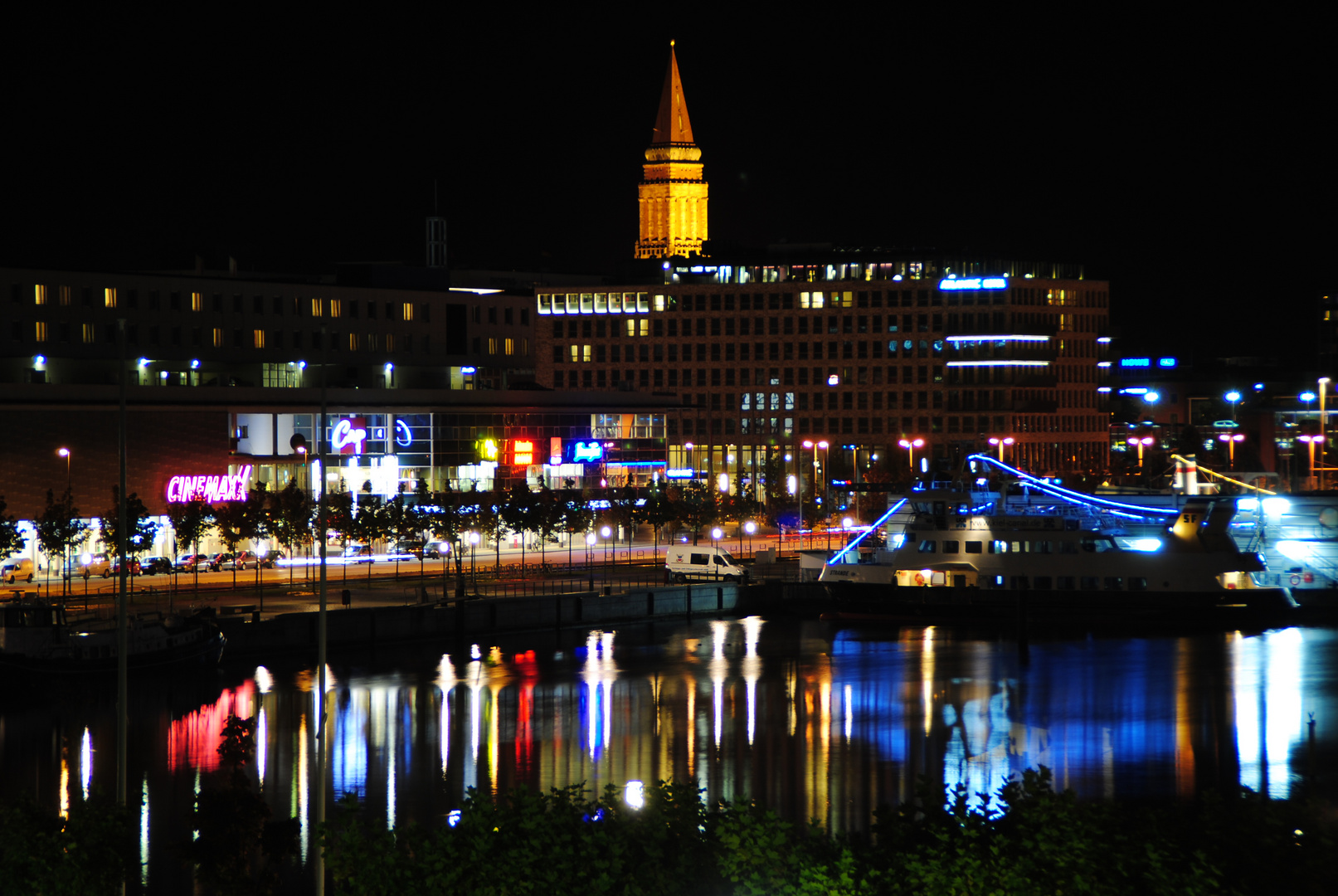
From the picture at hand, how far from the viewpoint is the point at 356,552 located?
91.2m

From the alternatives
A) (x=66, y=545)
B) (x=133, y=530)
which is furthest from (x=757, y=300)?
(x=133, y=530)

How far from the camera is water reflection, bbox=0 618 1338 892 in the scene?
39344 millimetres

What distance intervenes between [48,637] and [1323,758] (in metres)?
38.7

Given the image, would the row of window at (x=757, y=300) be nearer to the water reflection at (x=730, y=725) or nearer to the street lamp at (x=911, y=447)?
the street lamp at (x=911, y=447)

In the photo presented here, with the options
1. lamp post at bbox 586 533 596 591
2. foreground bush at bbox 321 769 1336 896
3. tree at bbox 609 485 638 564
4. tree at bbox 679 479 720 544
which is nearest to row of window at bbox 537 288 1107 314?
tree at bbox 679 479 720 544

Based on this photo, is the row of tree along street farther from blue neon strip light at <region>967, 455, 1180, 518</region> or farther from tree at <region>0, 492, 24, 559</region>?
blue neon strip light at <region>967, 455, 1180, 518</region>

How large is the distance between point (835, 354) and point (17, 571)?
87.4m

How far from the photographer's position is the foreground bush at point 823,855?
20297mm

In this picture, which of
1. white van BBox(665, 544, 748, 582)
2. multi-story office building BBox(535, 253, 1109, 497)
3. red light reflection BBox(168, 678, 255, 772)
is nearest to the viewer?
red light reflection BBox(168, 678, 255, 772)

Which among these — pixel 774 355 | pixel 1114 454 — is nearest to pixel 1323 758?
pixel 774 355

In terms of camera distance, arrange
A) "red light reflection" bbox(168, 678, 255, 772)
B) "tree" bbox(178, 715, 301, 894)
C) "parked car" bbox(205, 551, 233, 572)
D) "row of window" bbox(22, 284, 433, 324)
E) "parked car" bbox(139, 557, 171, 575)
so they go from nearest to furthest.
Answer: "tree" bbox(178, 715, 301, 894), "red light reflection" bbox(168, 678, 255, 772), "parked car" bbox(139, 557, 171, 575), "parked car" bbox(205, 551, 233, 572), "row of window" bbox(22, 284, 433, 324)

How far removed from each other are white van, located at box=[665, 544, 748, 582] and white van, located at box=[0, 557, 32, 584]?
103 feet

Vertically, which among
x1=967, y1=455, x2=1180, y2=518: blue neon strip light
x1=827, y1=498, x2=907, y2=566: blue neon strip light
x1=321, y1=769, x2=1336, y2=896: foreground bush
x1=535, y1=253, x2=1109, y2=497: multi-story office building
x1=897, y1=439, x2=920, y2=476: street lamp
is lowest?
x1=321, y1=769, x2=1336, y2=896: foreground bush

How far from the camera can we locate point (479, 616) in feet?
216
